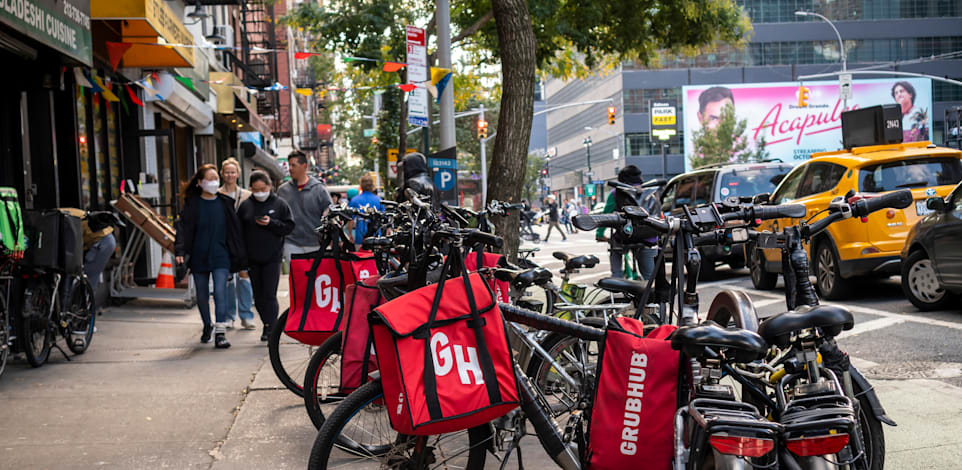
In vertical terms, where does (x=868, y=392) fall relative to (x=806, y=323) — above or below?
below

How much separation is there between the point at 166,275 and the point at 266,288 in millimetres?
4815

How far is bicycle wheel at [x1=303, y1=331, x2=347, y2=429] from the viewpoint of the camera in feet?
16.3

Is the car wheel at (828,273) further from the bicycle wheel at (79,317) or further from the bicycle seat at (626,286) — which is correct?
the bicycle wheel at (79,317)

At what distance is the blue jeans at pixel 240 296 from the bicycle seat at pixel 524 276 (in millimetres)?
5587

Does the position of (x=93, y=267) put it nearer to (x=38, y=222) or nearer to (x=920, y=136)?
(x=38, y=222)

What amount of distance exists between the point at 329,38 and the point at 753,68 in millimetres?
67675

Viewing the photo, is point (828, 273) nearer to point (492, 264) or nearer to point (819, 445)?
point (492, 264)

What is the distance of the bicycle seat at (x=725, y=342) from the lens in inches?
107

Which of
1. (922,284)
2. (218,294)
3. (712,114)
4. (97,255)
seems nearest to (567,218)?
(712,114)

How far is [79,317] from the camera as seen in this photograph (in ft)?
27.2

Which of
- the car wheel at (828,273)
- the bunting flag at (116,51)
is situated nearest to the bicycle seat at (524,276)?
the car wheel at (828,273)

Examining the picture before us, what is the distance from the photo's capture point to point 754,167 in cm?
1498

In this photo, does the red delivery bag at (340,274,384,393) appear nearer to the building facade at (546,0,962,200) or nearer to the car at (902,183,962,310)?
the car at (902,183,962,310)

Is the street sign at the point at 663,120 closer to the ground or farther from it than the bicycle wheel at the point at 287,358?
farther from it
